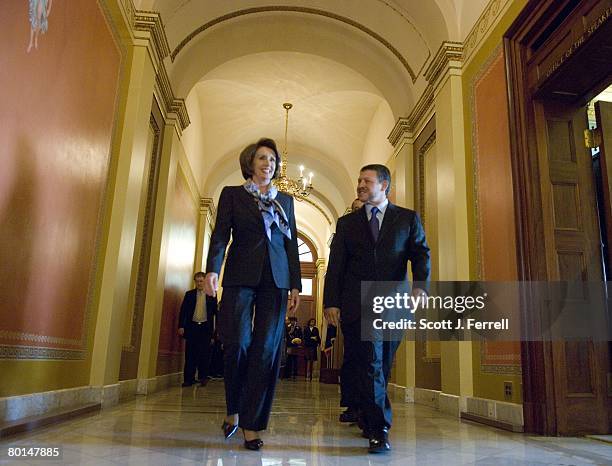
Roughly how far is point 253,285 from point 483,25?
368 cm

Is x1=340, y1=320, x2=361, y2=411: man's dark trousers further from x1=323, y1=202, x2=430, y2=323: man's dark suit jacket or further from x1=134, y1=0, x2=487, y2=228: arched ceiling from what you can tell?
x1=134, y1=0, x2=487, y2=228: arched ceiling

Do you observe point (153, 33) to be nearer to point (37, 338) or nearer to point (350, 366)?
point (37, 338)

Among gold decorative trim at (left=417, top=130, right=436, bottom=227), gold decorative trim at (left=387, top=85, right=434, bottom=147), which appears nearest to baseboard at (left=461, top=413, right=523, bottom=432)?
gold decorative trim at (left=417, top=130, right=436, bottom=227)

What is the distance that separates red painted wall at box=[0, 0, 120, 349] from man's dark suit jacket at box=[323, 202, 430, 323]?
1709 millimetres

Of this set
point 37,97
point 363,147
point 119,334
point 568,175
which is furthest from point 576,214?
point 363,147

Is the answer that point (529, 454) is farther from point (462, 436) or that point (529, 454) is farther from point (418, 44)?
point (418, 44)

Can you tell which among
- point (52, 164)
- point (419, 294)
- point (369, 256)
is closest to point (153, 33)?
point (52, 164)

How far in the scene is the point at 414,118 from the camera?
23.1ft

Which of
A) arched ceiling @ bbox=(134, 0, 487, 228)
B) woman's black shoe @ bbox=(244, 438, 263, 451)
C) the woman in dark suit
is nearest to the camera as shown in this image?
woman's black shoe @ bbox=(244, 438, 263, 451)

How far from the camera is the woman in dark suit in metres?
2.53

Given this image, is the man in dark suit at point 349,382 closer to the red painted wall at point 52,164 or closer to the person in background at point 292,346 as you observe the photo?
the red painted wall at point 52,164

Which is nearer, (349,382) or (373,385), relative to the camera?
(373,385)

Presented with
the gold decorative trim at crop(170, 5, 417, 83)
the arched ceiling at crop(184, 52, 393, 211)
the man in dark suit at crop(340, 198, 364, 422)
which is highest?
the arched ceiling at crop(184, 52, 393, 211)

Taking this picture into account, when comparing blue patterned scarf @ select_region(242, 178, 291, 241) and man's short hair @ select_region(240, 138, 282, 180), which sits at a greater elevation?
man's short hair @ select_region(240, 138, 282, 180)
